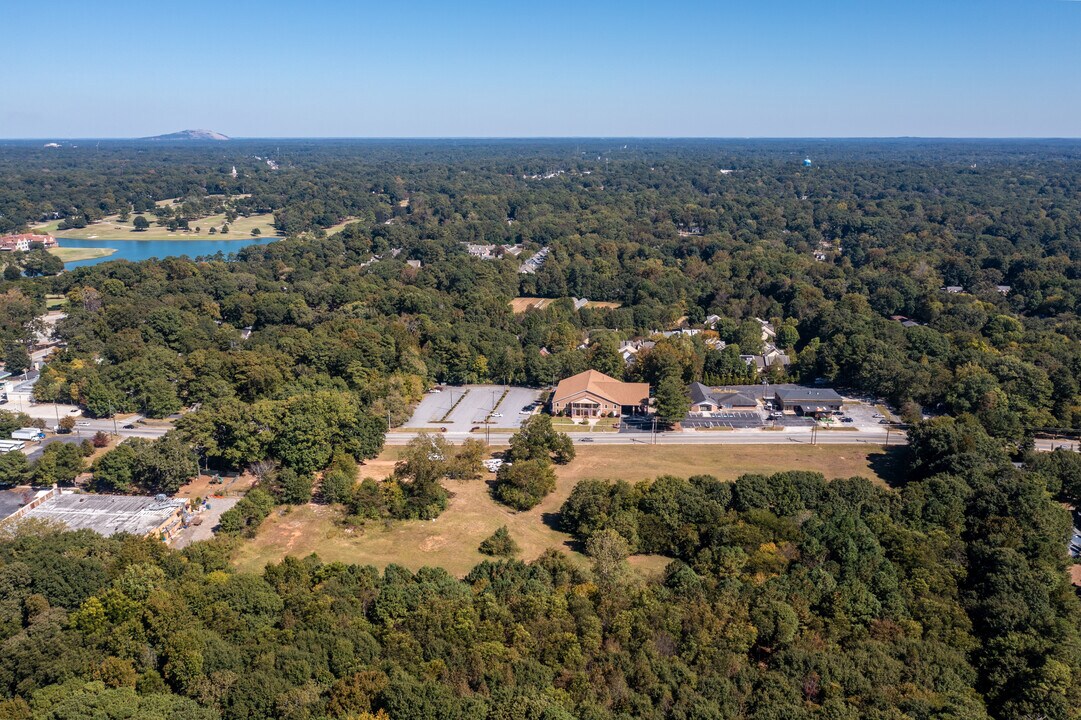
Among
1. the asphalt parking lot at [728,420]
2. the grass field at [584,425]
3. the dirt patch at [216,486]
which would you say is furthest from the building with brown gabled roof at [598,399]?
the dirt patch at [216,486]

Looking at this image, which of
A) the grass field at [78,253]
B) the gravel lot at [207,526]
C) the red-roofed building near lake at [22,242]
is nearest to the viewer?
the gravel lot at [207,526]

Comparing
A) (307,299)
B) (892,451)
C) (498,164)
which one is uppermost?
(498,164)

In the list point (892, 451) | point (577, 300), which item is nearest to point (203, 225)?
point (577, 300)

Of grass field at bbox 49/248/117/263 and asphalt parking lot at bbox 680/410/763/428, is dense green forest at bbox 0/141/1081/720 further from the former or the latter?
grass field at bbox 49/248/117/263

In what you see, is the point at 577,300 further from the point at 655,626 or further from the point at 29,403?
the point at 655,626

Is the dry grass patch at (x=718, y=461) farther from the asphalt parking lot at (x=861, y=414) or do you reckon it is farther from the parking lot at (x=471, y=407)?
the parking lot at (x=471, y=407)

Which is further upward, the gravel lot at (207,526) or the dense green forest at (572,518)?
the dense green forest at (572,518)
